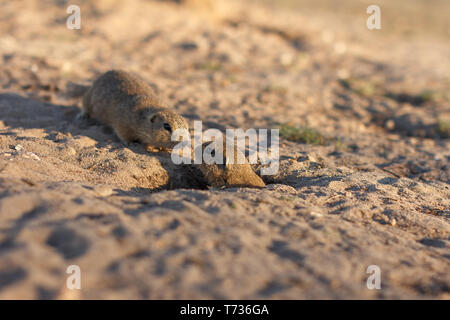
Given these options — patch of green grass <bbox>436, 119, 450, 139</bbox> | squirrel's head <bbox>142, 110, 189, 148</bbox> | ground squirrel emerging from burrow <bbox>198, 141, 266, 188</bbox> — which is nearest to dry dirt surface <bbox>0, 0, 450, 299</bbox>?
patch of green grass <bbox>436, 119, 450, 139</bbox>

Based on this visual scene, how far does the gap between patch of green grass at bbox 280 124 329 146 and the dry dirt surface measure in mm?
34

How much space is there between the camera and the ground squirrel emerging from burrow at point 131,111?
475cm

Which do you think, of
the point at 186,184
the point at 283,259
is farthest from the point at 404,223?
the point at 186,184

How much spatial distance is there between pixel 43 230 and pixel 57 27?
8848mm

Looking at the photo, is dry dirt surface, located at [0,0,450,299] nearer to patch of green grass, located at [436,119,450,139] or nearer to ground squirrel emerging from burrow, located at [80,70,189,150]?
patch of green grass, located at [436,119,450,139]

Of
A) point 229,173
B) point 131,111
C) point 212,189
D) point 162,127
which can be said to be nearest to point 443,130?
point 229,173

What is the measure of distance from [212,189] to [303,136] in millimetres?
2297

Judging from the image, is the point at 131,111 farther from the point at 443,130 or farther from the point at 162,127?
the point at 443,130

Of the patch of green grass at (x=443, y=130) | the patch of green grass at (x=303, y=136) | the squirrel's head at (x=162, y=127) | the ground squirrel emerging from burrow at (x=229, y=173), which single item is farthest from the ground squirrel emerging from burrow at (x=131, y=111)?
the patch of green grass at (x=443, y=130)

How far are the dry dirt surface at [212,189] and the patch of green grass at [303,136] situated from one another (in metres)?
0.03

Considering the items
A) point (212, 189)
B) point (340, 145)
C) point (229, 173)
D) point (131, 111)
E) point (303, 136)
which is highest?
point (131, 111)

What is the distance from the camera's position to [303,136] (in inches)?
223

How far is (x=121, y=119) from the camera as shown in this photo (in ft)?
16.5
